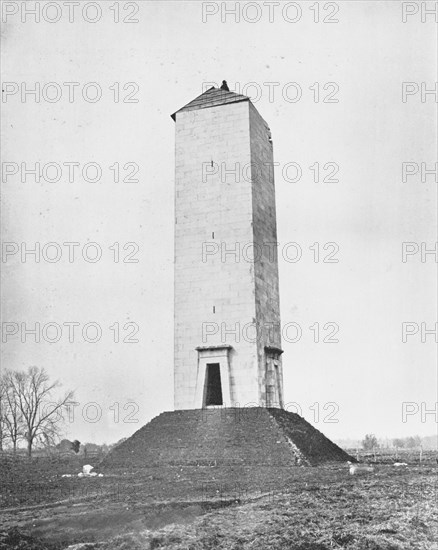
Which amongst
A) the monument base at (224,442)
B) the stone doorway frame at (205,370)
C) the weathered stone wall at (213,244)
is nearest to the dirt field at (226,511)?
the monument base at (224,442)

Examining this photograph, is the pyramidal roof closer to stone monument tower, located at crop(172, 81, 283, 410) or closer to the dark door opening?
stone monument tower, located at crop(172, 81, 283, 410)

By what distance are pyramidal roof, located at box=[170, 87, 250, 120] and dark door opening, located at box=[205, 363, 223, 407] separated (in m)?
12.0

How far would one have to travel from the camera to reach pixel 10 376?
4312 centimetres

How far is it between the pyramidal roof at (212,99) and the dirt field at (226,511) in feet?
55.6

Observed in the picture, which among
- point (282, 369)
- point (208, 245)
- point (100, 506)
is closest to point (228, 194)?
point (208, 245)

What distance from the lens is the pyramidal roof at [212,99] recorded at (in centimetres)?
2850

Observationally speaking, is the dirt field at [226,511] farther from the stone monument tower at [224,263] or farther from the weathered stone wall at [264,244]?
the weathered stone wall at [264,244]

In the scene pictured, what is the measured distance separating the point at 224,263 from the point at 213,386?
5506mm

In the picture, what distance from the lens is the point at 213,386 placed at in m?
27.3

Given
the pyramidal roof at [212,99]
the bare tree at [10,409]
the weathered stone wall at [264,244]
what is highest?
the pyramidal roof at [212,99]

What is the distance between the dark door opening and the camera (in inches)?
1040

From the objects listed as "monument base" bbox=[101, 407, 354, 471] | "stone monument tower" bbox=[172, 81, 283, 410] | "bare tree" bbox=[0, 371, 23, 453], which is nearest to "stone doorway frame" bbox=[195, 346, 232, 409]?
"stone monument tower" bbox=[172, 81, 283, 410]

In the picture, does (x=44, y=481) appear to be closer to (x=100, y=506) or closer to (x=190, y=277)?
(x=100, y=506)

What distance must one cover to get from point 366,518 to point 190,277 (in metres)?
17.0
